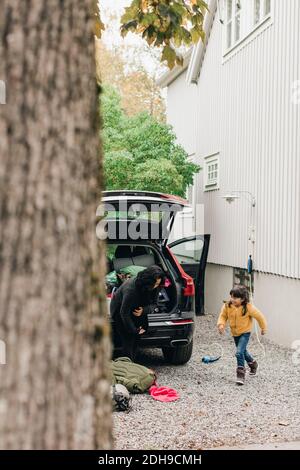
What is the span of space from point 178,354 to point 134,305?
1.59 meters

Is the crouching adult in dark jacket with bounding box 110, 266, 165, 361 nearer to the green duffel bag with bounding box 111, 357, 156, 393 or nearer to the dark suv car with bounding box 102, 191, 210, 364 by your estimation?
the dark suv car with bounding box 102, 191, 210, 364

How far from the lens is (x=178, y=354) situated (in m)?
9.12

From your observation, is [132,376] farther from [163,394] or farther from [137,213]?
[137,213]

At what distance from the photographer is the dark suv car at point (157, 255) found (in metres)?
8.25

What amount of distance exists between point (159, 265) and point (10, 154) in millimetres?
6635

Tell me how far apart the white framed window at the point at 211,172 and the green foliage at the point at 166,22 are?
30.9ft

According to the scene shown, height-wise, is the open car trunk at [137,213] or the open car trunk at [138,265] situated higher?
the open car trunk at [137,213]

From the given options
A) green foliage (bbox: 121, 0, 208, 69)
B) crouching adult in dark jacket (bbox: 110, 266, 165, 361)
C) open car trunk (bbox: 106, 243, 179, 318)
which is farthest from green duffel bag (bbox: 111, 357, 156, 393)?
green foliage (bbox: 121, 0, 208, 69)

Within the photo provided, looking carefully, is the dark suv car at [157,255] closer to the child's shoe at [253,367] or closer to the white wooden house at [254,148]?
the child's shoe at [253,367]

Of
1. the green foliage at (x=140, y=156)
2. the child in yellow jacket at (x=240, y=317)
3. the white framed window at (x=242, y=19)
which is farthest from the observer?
the green foliage at (x=140, y=156)

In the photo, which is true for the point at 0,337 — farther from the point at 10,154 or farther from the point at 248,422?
the point at 248,422

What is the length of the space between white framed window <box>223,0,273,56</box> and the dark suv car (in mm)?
5512

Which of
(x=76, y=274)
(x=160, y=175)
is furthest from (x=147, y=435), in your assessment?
(x=160, y=175)

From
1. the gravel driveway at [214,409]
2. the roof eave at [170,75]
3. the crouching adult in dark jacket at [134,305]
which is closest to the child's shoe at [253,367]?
the gravel driveway at [214,409]
